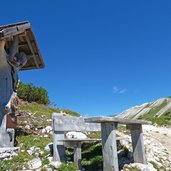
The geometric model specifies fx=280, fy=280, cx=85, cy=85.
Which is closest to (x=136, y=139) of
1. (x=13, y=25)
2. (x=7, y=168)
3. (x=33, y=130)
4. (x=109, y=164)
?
(x=109, y=164)

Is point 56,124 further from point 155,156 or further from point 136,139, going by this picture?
point 155,156

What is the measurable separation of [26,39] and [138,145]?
6.48 m

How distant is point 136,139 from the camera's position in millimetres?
8945

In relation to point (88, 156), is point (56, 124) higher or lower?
higher

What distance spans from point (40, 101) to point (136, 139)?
14.8 meters

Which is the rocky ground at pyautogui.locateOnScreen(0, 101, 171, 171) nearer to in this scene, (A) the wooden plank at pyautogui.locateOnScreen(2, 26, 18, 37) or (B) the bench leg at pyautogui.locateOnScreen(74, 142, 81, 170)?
(B) the bench leg at pyautogui.locateOnScreen(74, 142, 81, 170)

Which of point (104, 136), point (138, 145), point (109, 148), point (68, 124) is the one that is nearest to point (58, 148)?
point (68, 124)

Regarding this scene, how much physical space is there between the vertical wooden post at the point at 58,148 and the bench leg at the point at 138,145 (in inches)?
89.0

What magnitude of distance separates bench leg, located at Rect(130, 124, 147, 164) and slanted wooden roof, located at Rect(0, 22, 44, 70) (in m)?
5.27

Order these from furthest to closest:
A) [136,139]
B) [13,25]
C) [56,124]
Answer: [13,25]
[136,139]
[56,124]

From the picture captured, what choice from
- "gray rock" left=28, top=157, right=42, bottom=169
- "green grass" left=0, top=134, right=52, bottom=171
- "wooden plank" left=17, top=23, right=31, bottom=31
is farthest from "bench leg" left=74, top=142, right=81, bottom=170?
"wooden plank" left=17, top=23, right=31, bottom=31

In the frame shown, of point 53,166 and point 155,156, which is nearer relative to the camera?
point 53,166

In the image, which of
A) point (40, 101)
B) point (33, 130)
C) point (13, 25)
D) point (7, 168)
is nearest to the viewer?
point (7, 168)

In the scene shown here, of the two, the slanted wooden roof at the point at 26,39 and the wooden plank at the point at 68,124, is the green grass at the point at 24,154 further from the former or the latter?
the slanted wooden roof at the point at 26,39
